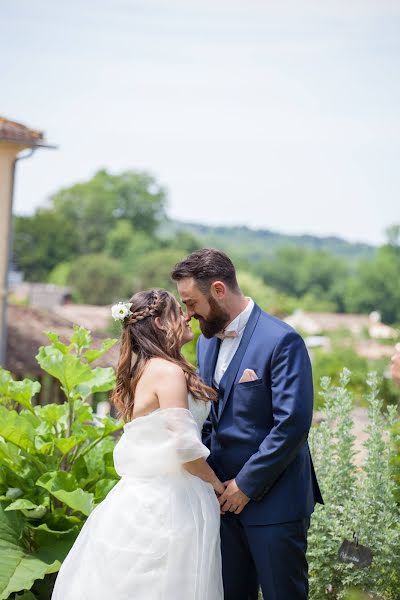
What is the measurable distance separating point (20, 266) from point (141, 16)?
32.3 meters

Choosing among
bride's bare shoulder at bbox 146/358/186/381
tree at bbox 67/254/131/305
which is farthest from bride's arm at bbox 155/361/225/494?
tree at bbox 67/254/131/305

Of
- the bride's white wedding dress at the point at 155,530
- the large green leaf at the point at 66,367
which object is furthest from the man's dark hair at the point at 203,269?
the large green leaf at the point at 66,367

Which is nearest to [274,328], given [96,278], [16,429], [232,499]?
[232,499]

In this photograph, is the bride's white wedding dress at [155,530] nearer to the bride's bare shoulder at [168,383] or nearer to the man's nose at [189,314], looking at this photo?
the bride's bare shoulder at [168,383]

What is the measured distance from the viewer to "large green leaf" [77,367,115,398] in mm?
4160

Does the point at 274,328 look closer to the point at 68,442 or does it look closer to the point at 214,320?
the point at 214,320

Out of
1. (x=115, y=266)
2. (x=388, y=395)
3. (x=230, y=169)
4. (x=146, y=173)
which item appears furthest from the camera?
(x=230, y=169)

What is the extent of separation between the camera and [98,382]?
417 cm

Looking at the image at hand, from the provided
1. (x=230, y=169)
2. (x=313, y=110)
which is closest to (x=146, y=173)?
(x=230, y=169)

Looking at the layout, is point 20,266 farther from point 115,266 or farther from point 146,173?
point 146,173

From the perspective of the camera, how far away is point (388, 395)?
20.9 metres

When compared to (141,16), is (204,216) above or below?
below

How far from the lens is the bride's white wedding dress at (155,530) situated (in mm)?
3246

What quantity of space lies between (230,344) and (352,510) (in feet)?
2.88
